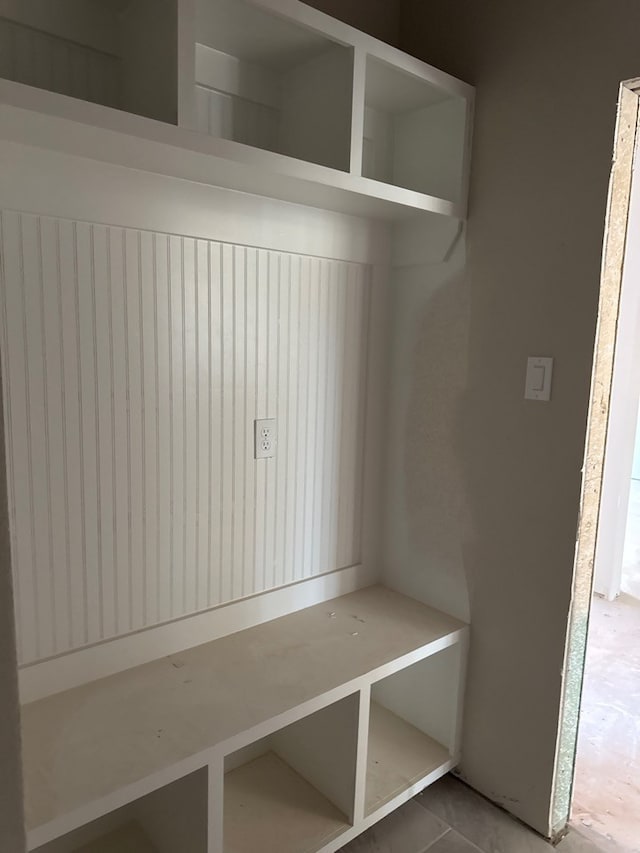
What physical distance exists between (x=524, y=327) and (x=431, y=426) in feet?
1.33

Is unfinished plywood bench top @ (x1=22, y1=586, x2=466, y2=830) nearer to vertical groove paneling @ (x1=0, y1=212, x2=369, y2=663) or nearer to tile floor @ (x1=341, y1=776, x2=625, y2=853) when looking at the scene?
vertical groove paneling @ (x1=0, y1=212, x2=369, y2=663)

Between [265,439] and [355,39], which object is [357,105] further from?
[265,439]

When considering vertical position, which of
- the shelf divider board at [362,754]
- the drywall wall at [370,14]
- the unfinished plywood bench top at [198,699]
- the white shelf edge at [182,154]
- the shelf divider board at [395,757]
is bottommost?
the shelf divider board at [395,757]

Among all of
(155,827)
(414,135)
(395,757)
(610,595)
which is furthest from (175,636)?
(610,595)

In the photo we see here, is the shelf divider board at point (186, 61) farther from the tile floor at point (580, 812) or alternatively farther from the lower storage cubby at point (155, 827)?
the tile floor at point (580, 812)

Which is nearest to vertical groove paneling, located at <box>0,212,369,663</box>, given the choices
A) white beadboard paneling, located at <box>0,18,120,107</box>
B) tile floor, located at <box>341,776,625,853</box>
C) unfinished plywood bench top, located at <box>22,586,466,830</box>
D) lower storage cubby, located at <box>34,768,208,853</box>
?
unfinished plywood bench top, located at <box>22,586,466,830</box>

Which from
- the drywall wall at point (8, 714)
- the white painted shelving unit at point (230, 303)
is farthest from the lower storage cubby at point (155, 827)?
the drywall wall at point (8, 714)

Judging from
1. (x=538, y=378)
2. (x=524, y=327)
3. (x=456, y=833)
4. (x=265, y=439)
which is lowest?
(x=456, y=833)

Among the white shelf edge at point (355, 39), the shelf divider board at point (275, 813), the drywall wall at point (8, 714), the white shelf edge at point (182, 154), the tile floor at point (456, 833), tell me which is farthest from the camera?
the tile floor at point (456, 833)

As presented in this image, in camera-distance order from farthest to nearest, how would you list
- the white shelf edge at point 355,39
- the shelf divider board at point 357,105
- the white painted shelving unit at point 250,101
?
the shelf divider board at point 357,105, the white shelf edge at point 355,39, the white painted shelving unit at point 250,101

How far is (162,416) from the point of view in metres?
1.44

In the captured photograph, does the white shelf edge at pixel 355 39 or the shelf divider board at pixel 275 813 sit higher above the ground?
the white shelf edge at pixel 355 39

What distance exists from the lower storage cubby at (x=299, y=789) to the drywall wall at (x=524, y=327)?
0.44m

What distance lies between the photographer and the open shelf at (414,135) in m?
1.61
